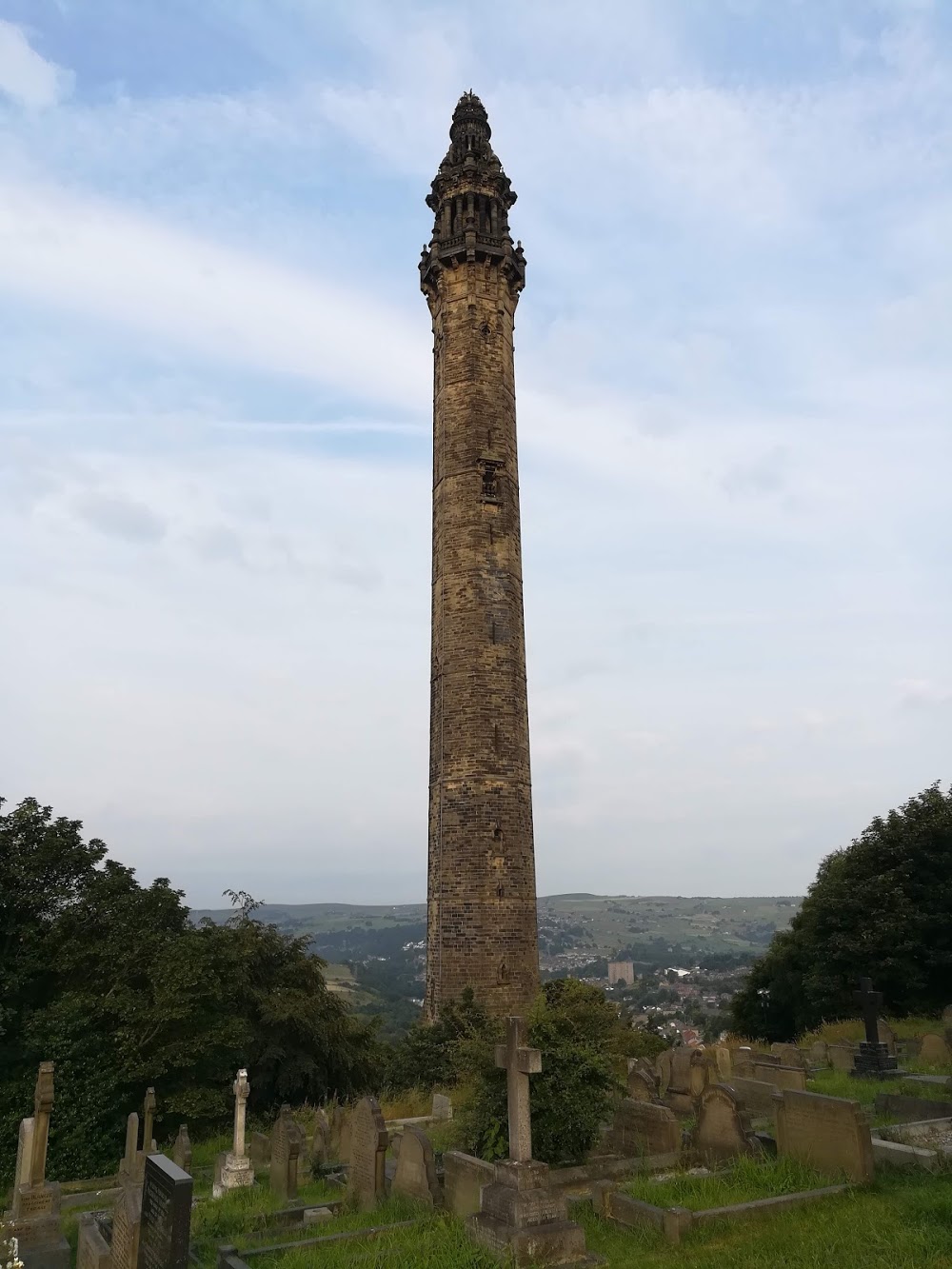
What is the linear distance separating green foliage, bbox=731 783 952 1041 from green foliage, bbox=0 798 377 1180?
1383 centimetres

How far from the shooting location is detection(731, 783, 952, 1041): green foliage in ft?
74.9

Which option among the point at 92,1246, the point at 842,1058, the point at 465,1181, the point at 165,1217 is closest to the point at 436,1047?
Answer: the point at 842,1058

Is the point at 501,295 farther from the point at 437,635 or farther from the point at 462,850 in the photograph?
the point at 462,850

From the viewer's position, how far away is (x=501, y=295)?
2597 cm

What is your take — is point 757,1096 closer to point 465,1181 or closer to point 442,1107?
point 442,1107

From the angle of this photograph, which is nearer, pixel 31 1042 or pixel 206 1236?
pixel 206 1236

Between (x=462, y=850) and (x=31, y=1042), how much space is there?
9.59 m

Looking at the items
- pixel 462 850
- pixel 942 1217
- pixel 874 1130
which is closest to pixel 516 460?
pixel 462 850

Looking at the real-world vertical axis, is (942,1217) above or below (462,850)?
below

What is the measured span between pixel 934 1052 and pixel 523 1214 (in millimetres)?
11960

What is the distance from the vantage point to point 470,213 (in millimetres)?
26000

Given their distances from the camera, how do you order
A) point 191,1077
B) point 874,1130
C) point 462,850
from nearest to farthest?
point 874,1130
point 191,1077
point 462,850

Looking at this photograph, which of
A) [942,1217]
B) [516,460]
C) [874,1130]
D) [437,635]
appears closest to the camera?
[942,1217]

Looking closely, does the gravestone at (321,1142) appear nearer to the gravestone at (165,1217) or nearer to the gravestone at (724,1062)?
the gravestone at (165,1217)
